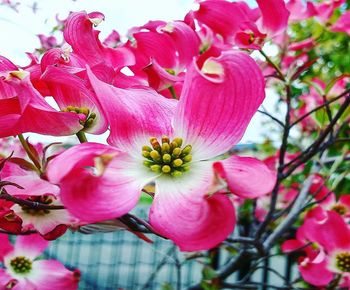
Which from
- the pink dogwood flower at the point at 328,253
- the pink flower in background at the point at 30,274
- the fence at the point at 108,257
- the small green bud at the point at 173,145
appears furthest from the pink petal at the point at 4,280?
the fence at the point at 108,257

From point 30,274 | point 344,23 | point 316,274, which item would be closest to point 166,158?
point 30,274

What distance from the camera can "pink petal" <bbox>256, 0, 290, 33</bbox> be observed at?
64 cm

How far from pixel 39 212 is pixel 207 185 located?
0.71 feet

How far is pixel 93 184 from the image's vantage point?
1.07ft

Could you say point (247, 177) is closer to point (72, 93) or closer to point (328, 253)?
point (72, 93)

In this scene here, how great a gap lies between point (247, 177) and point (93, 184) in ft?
0.30

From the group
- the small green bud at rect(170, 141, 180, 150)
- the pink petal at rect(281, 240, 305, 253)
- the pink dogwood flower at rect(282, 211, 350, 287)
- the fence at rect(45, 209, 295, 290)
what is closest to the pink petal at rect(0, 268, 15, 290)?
the small green bud at rect(170, 141, 180, 150)

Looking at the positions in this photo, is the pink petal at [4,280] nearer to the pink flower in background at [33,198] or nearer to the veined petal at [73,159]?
the pink flower in background at [33,198]

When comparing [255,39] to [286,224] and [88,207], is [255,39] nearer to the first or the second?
[88,207]

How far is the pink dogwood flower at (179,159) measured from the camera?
32cm

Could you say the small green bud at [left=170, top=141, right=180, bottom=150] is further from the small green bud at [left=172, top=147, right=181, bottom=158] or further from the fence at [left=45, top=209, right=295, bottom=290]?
the fence at [left=45, top=209, right=295, bottom=290]

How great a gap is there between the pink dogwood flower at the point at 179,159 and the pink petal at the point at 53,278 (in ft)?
1.02

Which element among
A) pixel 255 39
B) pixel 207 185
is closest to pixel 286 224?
pixel 255 39

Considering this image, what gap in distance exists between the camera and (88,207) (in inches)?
12.5
